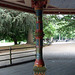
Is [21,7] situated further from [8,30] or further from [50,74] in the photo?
[8,30]

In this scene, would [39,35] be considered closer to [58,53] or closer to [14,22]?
[58,53]

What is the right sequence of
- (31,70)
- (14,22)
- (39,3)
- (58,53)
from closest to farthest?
(39,3), (31,70), (58,53), (14,22)

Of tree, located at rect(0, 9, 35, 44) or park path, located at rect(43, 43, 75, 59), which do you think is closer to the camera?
park path, located at rect(43, 43, 75, 59)

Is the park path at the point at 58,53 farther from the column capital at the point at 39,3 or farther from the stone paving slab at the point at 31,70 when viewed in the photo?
the column capital at the point at 39,3

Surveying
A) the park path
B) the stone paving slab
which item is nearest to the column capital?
the stone paving slab

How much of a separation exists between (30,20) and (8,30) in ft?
8.86

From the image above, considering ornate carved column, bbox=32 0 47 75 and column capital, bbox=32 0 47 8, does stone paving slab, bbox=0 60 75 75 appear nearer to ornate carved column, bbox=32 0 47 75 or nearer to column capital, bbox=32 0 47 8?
ornate carved column, bbox=32 0 47 75

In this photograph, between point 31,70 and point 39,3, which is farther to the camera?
point 31,70

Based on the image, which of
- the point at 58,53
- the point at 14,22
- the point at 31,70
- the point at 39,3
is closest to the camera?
the point at 39,3

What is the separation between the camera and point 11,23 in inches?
545

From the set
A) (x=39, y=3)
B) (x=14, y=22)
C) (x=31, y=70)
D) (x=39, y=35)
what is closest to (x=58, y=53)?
(x=31, y=70)

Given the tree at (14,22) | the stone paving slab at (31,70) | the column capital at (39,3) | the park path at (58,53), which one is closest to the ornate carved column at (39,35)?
the column capital at (39,3)

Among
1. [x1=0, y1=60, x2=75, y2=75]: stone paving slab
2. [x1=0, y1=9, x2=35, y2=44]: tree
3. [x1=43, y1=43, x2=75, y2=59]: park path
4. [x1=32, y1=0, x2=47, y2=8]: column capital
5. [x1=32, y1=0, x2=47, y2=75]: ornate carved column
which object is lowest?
[x1=43, y1=43, x2=75, y2=59]: park path

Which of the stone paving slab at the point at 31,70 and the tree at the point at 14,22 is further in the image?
the tree at the point at 14,22
